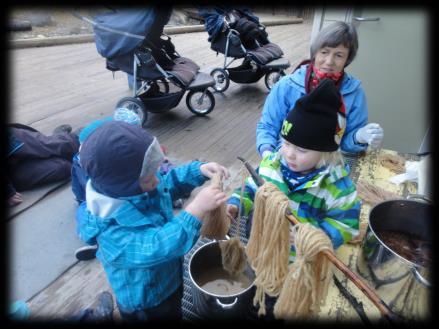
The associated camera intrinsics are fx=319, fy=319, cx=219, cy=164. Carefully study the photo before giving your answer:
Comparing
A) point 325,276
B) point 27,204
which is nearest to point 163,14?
point 27,204

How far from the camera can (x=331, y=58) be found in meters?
1.90

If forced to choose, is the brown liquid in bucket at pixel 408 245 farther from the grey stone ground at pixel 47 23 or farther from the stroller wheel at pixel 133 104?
the grey stone ground at pixel 47 23

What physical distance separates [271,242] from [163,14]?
3490 mm

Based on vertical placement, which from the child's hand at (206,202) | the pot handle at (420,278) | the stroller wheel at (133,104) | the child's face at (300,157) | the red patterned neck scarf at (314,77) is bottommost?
the stroller wheel at (133,104)

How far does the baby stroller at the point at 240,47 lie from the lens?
4.98 m

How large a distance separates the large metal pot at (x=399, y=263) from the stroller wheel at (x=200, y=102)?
10.9ft

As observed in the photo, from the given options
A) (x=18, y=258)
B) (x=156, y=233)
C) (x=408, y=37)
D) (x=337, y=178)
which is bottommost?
(x=18, y=258)

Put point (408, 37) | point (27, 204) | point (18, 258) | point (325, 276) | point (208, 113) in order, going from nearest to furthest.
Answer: point (325, 276) < point (18, 258) < point (27, 204) < point (408, 37) < point (208, 113)

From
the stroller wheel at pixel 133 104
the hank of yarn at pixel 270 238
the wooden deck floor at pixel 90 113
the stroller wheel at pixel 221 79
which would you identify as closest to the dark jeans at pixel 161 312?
the hank of yarn at pixel 270 238

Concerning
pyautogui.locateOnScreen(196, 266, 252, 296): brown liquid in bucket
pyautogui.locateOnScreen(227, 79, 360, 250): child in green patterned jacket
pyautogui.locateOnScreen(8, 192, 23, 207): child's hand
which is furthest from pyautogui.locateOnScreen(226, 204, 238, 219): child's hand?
pyautogui.locateOnScreen(8, 192, 23, 207): child's hand

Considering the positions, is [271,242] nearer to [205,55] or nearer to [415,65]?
[415,65]

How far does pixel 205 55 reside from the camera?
6973 millimetres

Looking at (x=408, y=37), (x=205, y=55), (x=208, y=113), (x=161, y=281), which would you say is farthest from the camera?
(x=205, y=55)

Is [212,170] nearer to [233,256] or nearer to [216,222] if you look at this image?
[216,222]
